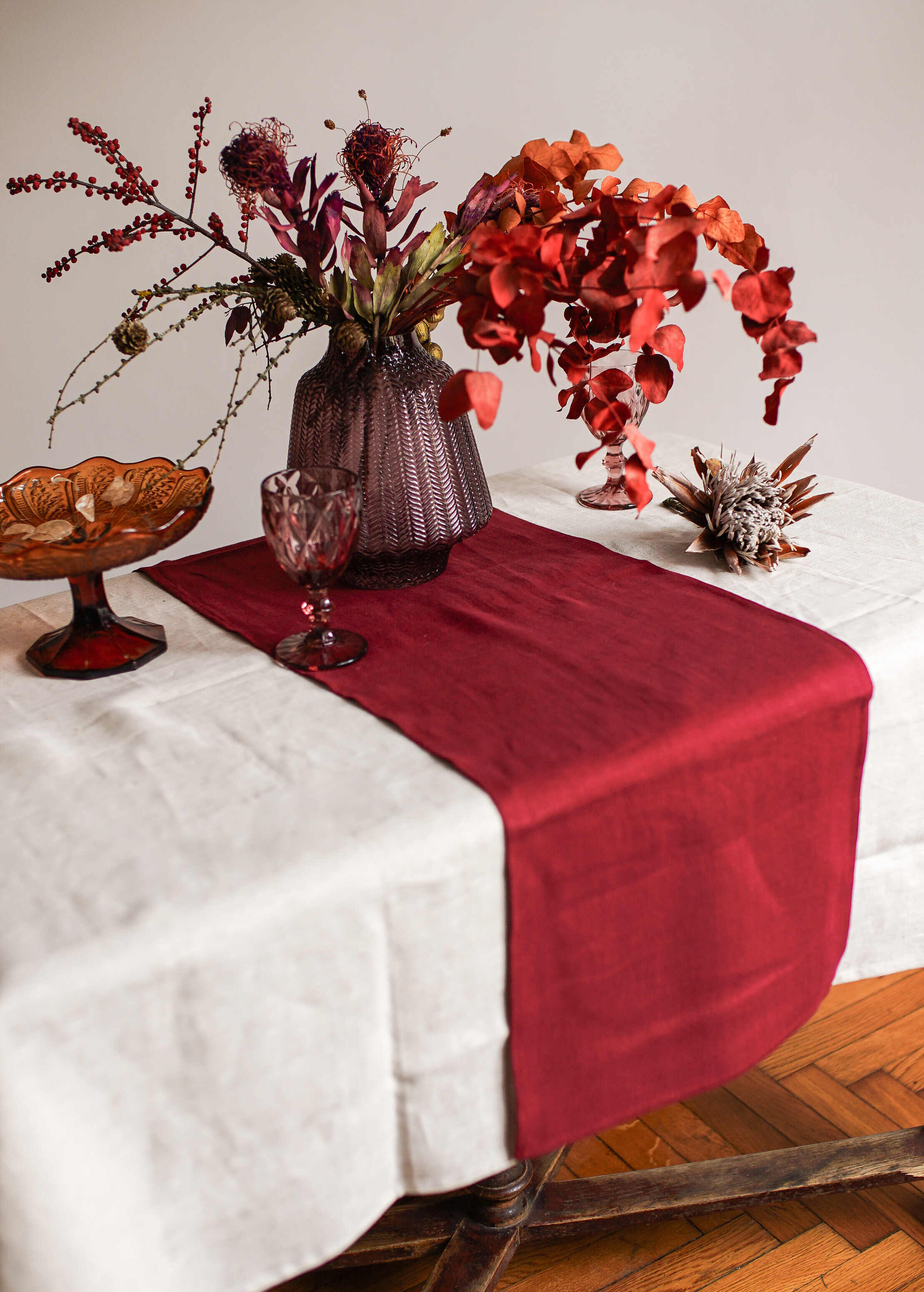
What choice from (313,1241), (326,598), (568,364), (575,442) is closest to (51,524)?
(326,598)

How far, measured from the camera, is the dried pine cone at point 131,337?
0.95 meters

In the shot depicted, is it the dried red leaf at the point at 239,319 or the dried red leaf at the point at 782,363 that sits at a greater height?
the dried red leaf at the point at 239,319

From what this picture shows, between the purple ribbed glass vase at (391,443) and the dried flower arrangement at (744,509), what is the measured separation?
0.20 m

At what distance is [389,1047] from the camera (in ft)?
2.37

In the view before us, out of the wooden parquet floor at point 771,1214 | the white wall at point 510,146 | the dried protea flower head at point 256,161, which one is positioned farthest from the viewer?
the white wall at point 510,146

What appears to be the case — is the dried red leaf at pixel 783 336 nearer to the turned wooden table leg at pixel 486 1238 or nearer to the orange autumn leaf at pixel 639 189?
the orange autumn leaf at pixel 639 189

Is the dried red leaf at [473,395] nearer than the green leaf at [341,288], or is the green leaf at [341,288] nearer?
the dried red leaf at [473,395]

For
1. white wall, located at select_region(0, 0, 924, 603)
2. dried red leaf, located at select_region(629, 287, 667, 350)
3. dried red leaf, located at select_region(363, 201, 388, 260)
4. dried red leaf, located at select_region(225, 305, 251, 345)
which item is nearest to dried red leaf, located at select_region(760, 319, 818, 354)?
dried red leaf, located at select_region(629, 287, 667, 350)

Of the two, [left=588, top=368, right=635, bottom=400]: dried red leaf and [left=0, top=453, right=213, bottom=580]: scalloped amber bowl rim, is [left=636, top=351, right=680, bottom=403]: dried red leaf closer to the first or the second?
[left=588, top=368, right=635, bottom=400]: dried red leaf

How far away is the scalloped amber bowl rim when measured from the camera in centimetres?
84

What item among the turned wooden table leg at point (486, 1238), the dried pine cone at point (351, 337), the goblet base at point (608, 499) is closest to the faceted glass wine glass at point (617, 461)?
the goblet base at point (608, 499)

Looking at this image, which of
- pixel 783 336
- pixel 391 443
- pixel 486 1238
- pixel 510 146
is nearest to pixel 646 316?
pixel 783 336

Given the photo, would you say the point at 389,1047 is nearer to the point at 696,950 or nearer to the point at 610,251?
the point at 696,950

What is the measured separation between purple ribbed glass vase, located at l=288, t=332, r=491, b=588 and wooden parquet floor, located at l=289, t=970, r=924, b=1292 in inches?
30.5
